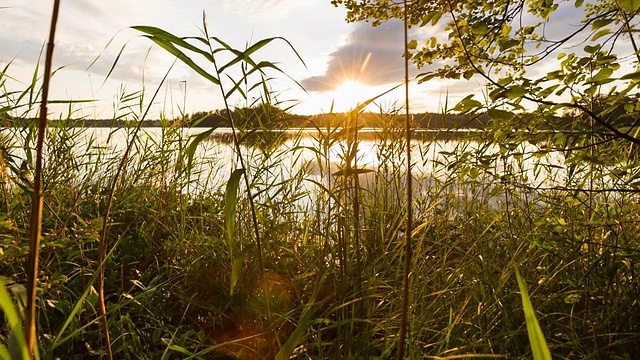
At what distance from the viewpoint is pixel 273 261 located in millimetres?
1906

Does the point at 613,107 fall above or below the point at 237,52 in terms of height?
below

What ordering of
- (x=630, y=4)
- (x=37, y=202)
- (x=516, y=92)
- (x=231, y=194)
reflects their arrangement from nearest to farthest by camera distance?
(x=37, y=202), (x=231, y=194), (x=630, y=4), (x=516, y=92)

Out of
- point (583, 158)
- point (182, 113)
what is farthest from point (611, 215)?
point (182, 113)

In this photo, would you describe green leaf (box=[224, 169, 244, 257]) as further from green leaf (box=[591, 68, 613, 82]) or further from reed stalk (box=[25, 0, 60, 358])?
green leaf (box=[591, 68, 613, 82])

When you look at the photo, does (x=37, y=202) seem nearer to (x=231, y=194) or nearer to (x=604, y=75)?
(x=231, y=194)

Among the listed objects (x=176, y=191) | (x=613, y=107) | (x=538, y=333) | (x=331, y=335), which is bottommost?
(x=331, y=335)

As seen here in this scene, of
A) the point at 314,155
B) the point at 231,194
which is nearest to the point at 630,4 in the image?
the point at 231,194

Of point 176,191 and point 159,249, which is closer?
point 159,249

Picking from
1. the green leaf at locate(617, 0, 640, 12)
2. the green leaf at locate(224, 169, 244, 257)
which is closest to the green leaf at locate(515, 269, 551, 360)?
the green leaf at locate(224, 169, 244, 257)

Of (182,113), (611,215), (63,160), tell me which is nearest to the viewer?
(611,215)

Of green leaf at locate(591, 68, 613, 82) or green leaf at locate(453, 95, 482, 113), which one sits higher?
green leaf at locate(591, 68, 613, 82)

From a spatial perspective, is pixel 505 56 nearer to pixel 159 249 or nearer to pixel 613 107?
pixel 613 107

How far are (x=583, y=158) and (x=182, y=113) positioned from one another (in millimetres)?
2529

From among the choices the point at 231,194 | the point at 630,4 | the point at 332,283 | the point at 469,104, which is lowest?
the point at 332,283
